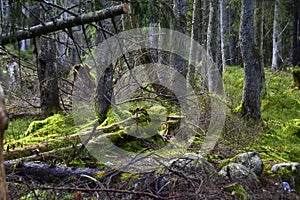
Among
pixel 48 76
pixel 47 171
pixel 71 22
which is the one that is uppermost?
pixel 71 22

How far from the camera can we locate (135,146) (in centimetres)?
625

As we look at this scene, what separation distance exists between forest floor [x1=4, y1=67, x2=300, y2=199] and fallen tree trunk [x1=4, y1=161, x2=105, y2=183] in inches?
3.1

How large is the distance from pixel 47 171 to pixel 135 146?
6.04 ft

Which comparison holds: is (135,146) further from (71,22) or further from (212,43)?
(212,43)

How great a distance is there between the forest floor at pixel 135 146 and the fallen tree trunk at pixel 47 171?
0.08 metres

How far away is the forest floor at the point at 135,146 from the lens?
347 cm

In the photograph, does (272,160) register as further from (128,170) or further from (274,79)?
(274,79)

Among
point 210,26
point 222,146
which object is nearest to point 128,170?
point 222,146

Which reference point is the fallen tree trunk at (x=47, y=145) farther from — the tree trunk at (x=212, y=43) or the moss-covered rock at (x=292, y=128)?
the tree trunk at (x=212, y=43)

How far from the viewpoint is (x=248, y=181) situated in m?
4.23

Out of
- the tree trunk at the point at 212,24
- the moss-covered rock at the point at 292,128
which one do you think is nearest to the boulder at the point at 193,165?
the moss-covered rock at the point at 292,128

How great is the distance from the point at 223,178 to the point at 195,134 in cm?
292

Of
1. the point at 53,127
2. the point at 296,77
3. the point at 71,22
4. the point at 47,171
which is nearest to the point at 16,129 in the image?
the point at 53,127

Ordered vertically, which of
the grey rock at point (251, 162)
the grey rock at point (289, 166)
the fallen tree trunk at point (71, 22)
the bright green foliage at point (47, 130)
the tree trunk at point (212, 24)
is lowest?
the grey rock at point (289, 166)
